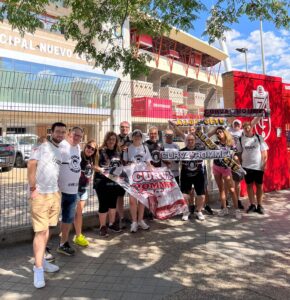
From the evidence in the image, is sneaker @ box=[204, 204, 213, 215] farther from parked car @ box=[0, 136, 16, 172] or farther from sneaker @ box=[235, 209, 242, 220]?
parked car @ box=[0, 136, 16, 172]

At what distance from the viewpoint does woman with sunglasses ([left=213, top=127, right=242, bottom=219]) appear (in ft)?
23.5

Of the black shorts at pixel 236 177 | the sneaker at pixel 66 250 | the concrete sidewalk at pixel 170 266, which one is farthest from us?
the black shorts at pixel 236 177

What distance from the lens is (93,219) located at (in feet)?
21.4

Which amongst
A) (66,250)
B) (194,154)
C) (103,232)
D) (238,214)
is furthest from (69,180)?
(238,214)

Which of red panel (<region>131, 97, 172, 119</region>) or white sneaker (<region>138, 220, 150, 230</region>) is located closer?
white sneaker (<region>138, 220, 150, 230</region>)

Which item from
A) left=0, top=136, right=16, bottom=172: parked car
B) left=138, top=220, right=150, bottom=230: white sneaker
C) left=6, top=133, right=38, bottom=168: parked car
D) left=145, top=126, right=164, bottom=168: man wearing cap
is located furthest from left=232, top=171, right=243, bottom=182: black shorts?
left=0, top=136, right=16, bottom=172: parked car

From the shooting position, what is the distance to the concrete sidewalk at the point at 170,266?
3.93 metres

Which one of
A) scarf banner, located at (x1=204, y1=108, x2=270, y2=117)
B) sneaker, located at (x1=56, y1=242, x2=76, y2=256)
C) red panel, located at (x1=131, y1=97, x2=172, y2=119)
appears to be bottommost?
sneaker, located at (x1=56, y1=242, x2=76, y2=256)

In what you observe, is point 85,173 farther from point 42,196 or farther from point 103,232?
point 42,196

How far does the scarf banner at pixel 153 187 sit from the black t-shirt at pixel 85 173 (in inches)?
11.9

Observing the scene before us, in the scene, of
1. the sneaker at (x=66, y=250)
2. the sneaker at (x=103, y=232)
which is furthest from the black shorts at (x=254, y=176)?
the sneaker at (x=66, y=250)

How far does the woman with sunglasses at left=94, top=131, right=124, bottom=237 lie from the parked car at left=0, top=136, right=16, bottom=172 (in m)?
1.68

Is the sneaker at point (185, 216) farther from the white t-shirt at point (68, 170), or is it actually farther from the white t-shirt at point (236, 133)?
the white t-shirt at point (68, 170)

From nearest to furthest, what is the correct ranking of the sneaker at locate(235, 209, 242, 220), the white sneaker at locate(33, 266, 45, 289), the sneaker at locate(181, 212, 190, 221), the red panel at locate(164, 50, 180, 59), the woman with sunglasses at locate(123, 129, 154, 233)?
1. the white sneaker at locate(33, 266, 45, 289)
2. the woman with sunglasses at locate(123, 129, 154, 233)
3. the sneaker at locate(181, 212, 190, 221)
4. the sneaker at locate(235, 209, 242, 220)
5. the red panel at locate(164, 50, 180, 59)
